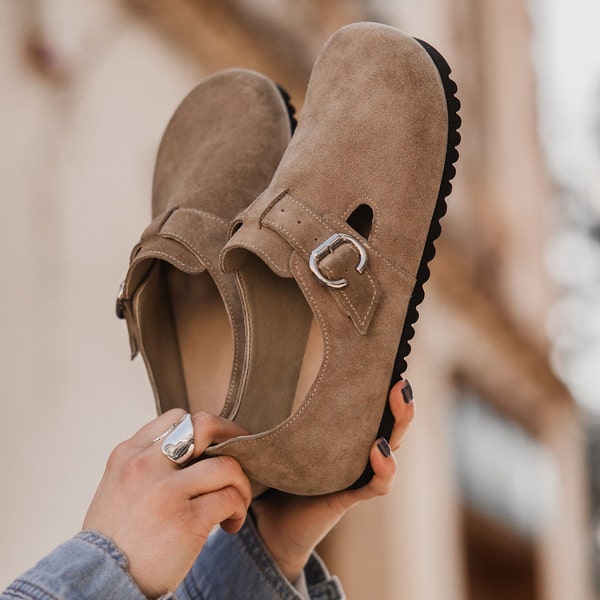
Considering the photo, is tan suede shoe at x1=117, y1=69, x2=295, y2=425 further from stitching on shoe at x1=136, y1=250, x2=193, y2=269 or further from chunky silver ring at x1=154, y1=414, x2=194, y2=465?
chunky silver ring at x1=154, y1=414, x2=194, y2=465

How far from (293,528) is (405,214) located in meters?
0.34

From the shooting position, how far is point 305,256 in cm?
74

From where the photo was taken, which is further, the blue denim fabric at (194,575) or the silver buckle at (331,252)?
the silver buckle at (331,252)

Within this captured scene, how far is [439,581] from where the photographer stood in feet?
11.1

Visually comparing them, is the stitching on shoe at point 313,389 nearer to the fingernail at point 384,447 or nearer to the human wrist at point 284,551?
the fingernail at point 384,447

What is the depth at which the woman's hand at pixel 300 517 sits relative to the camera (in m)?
0.83

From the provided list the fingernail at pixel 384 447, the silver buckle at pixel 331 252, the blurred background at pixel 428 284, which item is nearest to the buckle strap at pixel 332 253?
the silver buckle at pixel 331 252

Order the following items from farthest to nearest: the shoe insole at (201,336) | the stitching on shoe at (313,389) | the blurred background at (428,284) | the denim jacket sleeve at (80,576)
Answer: the blurred background at (428,284), the shoe insole at (201,336), the stitching on shoe at (313,389), the denim jacket sleeve at (80,576)

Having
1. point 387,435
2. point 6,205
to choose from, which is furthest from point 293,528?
point 6,205

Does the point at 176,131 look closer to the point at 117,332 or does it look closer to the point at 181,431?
the point at 181,431

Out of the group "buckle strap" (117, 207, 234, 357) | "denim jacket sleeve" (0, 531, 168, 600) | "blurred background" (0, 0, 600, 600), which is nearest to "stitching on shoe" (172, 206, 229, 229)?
"buckle strap" (117, 207, 234, 357)

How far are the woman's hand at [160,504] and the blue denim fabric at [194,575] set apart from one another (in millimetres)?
14

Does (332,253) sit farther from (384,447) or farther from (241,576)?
(241,576)

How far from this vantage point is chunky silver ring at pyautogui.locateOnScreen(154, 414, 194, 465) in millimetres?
652
